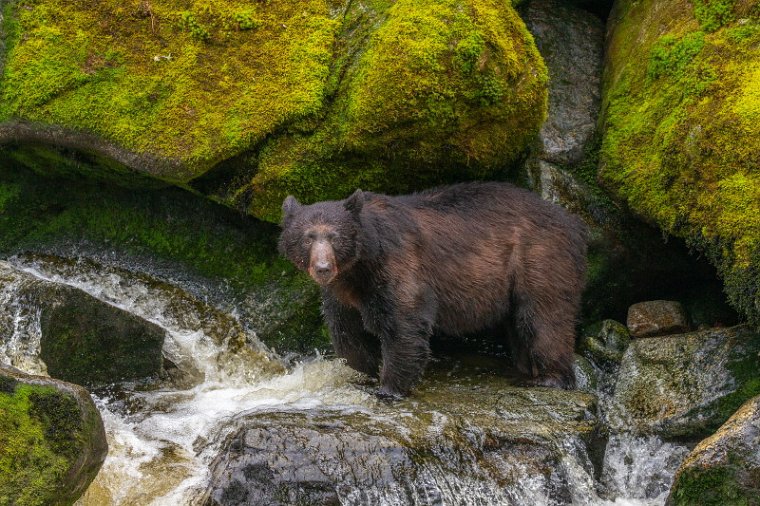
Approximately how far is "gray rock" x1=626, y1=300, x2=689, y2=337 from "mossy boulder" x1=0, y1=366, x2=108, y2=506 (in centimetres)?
558

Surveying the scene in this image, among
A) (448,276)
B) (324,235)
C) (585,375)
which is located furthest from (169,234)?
(585,375)

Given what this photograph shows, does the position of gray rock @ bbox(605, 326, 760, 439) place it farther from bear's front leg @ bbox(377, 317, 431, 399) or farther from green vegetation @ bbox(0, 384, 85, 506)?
green vegetation @ bbox(0, 384, 85, 506)

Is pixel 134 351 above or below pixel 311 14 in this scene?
below

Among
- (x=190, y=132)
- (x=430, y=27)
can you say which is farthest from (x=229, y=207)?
(x=430, y=27)

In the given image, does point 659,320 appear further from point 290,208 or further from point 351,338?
point 290,208

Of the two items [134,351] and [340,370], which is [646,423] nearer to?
[340,370]

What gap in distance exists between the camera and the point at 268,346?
1035cm

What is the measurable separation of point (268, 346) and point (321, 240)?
245cm

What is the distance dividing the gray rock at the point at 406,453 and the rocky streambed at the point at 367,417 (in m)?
0.01

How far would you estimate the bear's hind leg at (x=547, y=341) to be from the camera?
954cm

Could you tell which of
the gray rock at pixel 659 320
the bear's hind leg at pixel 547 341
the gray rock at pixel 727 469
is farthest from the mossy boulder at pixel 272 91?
the gray rock at pixel 727 469

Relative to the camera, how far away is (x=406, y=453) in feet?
24.7

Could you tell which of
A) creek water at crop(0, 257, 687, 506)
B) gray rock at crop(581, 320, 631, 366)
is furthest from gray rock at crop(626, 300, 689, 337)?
creek water at crop(0, 257, 687, 506)

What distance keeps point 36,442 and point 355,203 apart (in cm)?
320
